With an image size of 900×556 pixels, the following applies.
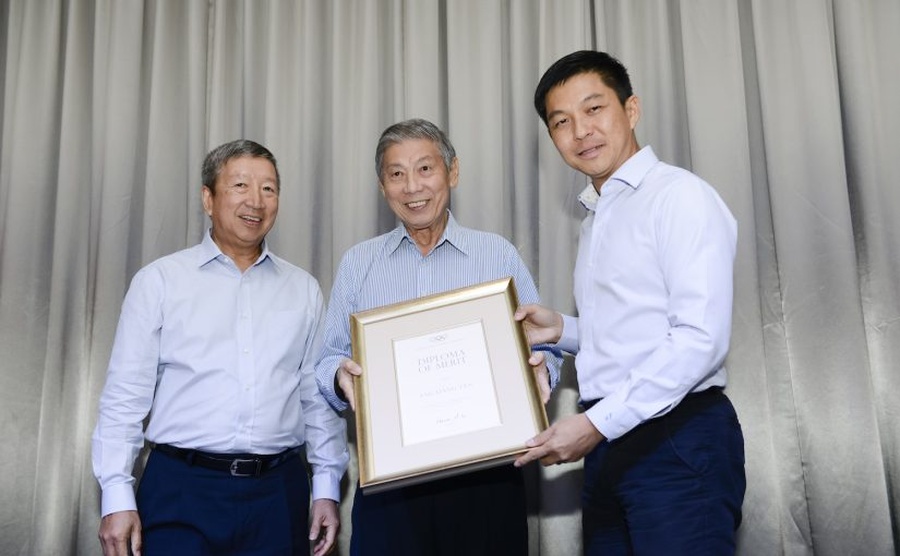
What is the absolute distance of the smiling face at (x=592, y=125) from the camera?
1644mm

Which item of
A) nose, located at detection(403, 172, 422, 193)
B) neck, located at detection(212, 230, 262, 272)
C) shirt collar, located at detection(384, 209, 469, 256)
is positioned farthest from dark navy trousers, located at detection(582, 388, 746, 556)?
neck, located at detection(212, 230, 262, 272)

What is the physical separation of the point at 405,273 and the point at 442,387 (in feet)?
1.46

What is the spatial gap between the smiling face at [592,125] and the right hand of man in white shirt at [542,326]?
35 centimetres

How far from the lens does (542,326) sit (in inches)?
69.8

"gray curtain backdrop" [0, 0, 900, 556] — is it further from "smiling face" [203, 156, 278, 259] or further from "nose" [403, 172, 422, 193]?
"nose" [403, 172, 422, 193]

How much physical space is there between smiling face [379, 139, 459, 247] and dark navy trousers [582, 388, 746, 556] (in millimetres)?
756

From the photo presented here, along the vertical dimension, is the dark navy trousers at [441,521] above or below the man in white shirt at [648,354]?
below

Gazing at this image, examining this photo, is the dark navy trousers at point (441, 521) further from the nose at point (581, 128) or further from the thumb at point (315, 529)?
the nose at point (581, 128)

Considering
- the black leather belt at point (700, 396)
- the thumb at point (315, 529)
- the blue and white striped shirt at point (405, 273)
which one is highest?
the blue and white striped shirt at point (405, 273)

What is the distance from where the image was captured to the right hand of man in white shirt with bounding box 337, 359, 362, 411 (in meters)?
1.61

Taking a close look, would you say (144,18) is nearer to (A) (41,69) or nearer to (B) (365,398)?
(A) (41,69)

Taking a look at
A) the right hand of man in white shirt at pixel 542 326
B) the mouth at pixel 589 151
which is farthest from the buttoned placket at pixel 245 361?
the mouth at pixel 589 151

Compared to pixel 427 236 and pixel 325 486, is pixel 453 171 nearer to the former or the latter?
pixel 427 236

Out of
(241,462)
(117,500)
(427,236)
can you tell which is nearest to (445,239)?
(427,236)
